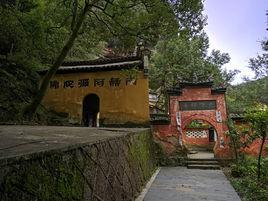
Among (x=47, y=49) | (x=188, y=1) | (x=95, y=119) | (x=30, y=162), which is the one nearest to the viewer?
(x=30, y=162)

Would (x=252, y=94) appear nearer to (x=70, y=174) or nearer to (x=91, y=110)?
(x=91, y=110)

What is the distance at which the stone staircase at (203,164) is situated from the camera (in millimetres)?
13520

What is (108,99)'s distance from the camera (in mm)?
14938

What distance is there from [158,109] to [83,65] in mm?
9491

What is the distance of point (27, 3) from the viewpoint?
13.6 meters

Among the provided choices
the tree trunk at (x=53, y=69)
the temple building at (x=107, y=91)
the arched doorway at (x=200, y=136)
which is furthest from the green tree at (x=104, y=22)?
the arched doorway at (x=200, y=136)

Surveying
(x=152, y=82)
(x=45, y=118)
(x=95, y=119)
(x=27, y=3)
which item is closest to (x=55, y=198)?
(x=45, y=118)

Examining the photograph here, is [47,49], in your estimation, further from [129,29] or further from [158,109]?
[158,109]

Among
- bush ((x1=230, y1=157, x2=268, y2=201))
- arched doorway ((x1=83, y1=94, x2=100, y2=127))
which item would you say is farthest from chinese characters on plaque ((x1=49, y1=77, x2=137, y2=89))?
bush ((x1=230, y1=157, x2=268, y2=201))

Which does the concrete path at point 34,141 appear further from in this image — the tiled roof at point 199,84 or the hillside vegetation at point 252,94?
the hillside vegetation at point 252,94

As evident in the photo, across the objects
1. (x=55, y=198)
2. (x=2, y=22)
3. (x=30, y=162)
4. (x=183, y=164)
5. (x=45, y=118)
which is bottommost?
(x=183, y=164)

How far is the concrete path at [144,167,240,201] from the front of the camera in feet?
23.8

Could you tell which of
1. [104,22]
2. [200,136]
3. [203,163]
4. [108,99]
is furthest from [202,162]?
[104,22]

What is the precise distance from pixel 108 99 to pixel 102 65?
2.04 m
